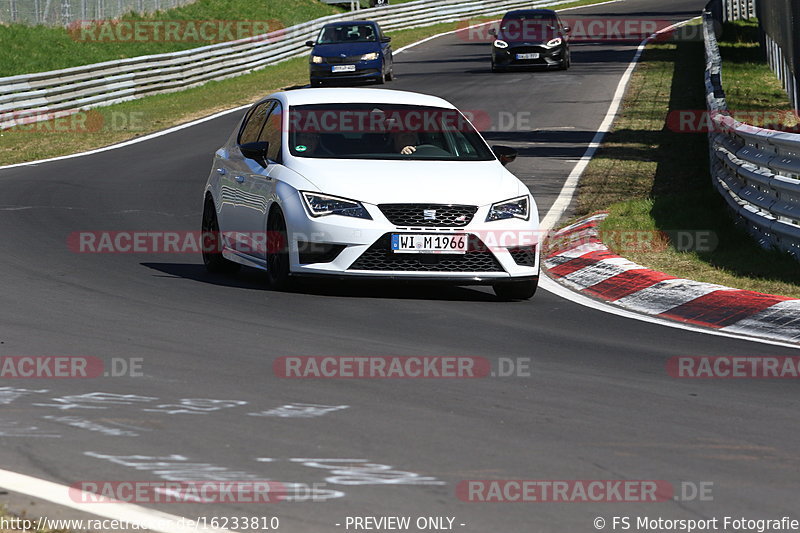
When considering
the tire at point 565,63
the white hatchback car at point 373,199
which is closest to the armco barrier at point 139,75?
the tire at point 565,63

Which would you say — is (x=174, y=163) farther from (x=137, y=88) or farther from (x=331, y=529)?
(x=331, y=529)

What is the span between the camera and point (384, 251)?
1045 cm

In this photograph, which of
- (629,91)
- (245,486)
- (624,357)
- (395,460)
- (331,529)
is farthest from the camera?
(629,91)

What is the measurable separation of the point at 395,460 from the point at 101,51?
38.7m

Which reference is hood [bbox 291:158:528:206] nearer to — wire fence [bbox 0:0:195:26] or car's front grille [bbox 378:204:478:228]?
car's front grille [bbox 378:204:478:228]

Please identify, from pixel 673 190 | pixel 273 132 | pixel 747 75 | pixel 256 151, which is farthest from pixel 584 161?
pixel 747 75

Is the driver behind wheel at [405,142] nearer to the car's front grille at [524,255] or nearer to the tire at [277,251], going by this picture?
the tire at [277,251]

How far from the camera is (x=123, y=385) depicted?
7.20 m

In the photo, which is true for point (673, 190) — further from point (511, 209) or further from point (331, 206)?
point (331, 206)

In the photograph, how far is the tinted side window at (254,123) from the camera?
1226 centimetres

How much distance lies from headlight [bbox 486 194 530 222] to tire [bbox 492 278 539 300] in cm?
49

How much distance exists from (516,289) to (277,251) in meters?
1.82

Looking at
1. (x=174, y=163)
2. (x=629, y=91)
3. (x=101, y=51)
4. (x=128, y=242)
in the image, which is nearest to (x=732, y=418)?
(x=128, y=242)

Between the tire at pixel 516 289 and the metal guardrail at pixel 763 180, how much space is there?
2333 mm
